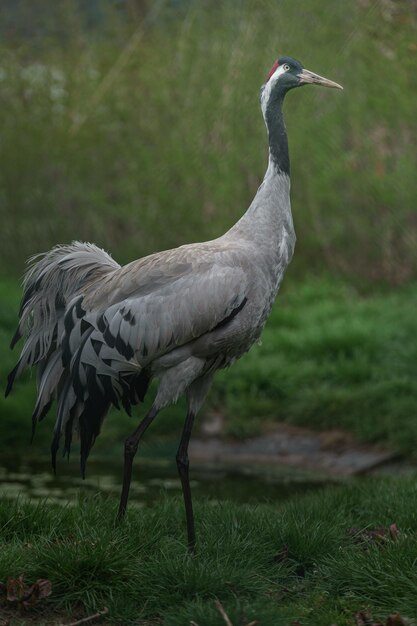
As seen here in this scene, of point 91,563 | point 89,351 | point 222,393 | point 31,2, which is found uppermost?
point 31,2

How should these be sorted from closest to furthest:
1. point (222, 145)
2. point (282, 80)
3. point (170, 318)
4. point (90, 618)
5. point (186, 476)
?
point (90, 618), point (170, 318), point (186, 476), point (282, 80), point (222, 145)

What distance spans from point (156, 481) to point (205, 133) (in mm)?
5285

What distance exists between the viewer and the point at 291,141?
11539mm

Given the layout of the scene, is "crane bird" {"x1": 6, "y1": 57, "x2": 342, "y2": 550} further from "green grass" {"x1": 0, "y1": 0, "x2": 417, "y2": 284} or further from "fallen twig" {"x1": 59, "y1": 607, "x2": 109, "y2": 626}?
"green grass" {"x1": 0, "y1": 0, "x2": 417, "y2": 284}

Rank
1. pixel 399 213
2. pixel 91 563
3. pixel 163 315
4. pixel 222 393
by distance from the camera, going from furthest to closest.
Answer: pixel 399 213, pixel 222 393, pixel 163 315, pixel 91 563

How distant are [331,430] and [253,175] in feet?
12.5

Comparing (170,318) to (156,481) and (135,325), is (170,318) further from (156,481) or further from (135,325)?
(156,481)

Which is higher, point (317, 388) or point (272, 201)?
point (272, 201)

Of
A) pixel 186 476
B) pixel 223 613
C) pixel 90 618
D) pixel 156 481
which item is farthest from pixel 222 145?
pixel 223 613

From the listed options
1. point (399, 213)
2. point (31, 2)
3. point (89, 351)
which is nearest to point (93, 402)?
point (89, 351)

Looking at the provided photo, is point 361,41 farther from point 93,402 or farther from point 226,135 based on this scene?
point 93,402

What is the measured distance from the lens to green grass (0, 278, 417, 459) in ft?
28.6

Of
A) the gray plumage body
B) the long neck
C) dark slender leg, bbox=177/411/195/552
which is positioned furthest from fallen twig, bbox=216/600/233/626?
the long neck

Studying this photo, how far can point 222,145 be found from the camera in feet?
39.5
